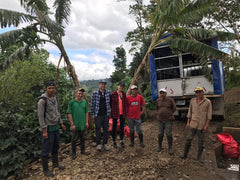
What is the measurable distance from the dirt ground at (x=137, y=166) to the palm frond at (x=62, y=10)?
4582 millimetres

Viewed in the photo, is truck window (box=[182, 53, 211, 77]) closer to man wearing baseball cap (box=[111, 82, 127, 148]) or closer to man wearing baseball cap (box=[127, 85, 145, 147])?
man wearing baseball cap (box=[127, 85, 145, 147])

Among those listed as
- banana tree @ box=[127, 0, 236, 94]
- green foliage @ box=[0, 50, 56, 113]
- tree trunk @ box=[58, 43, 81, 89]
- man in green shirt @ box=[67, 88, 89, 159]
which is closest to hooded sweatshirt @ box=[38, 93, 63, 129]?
man in green shirt @ box=[67, 88, 89, 159]

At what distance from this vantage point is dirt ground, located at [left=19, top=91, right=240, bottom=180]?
320cm

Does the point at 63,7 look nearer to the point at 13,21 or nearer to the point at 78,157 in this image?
the point at 13,21

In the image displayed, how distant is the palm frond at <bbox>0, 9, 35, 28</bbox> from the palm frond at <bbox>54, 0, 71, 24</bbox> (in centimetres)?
118

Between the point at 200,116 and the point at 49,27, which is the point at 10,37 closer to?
the point at 49,27

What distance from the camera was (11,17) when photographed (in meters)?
4.88

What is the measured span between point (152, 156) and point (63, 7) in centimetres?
576

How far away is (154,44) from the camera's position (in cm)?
676

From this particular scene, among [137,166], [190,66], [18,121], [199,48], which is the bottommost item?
[137,166]

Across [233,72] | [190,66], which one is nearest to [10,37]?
[190,66]

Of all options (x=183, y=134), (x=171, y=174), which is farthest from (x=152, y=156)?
(x=183, y=134)

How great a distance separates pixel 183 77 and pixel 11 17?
5.99 metres

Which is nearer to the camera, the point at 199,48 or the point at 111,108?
the point at 111,108
